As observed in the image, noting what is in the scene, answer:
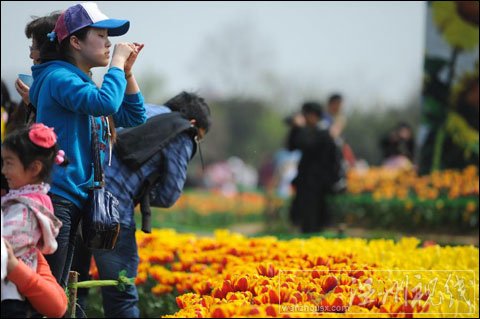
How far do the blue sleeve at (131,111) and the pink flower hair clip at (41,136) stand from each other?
861mm

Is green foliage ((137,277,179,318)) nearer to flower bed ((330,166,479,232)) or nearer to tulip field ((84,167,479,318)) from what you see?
tulip field ((84,167,479,318))

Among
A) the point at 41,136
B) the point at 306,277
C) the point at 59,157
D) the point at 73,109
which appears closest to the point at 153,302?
the point at 306,277

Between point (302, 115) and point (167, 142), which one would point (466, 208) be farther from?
point (167, 142)

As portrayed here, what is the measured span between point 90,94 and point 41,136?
377 mm

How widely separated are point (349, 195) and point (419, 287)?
9024 millimetres

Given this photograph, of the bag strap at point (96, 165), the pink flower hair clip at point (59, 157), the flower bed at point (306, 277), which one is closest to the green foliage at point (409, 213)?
the flower bed at point (306, 277)

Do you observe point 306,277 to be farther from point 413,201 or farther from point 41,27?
point 413,201

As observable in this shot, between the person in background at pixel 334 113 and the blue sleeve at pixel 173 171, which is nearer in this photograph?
the blue sleeve at pixel 173 171

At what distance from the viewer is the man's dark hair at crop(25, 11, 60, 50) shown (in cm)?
380

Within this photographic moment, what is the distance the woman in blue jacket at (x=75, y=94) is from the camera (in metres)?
3.32

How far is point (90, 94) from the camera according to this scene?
10.7 feet

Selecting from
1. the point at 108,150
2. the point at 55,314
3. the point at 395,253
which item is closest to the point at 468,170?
the point at 395,253

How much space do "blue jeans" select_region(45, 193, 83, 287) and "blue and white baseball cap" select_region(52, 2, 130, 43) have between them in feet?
2.08

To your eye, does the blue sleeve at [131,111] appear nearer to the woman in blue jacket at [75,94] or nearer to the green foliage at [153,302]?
the woman in blue jacket at [75,94]
